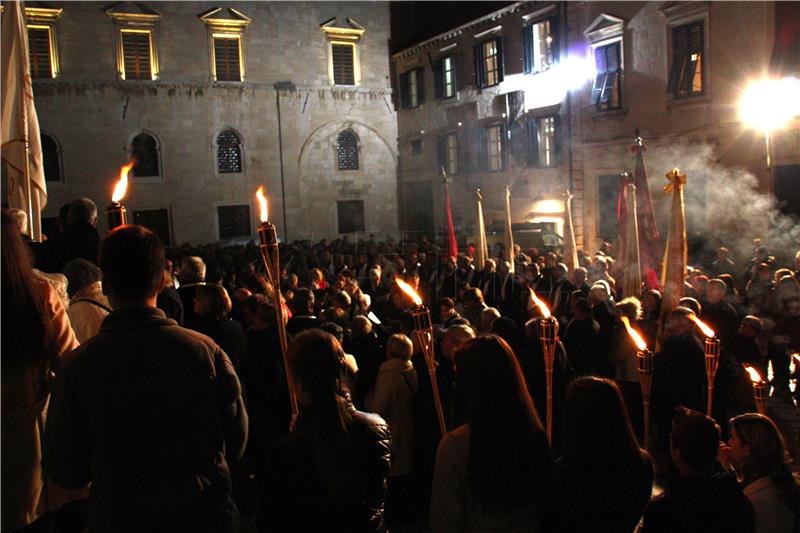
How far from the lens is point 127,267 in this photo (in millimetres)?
2549

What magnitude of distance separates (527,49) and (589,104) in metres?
3.97

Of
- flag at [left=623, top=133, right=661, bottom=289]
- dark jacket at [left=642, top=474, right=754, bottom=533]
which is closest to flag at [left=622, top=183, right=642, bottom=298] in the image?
flag at [left=623, top=133, right=661, bottom=289]

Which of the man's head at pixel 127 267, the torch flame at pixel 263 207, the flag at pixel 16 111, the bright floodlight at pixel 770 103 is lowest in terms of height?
the man's head at pixel 127 267

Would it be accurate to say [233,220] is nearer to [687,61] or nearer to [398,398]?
[687,61]

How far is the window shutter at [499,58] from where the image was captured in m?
26.7

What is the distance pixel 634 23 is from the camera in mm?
20844

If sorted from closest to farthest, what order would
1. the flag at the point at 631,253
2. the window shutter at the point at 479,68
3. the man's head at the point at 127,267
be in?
the man's head at the point at 127,267
the flag at the point at 631,253
the window shutter at the point at 479,68

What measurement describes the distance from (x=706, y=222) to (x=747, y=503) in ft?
55.2

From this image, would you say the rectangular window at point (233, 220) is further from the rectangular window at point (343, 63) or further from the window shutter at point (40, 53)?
the window shutter at point (40, 53)

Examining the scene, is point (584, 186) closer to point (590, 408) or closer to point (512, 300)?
point (512, 300)

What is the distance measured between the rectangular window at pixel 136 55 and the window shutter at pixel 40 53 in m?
2.94

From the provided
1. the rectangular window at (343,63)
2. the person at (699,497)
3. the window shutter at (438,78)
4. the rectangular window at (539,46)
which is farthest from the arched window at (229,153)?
the person at (699,497)

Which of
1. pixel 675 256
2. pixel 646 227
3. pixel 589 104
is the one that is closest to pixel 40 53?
pixel 589 104

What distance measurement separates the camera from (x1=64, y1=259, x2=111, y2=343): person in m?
3.71
